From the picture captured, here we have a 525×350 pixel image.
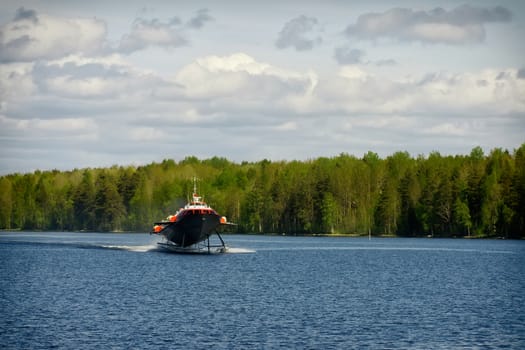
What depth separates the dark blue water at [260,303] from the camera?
49875mm

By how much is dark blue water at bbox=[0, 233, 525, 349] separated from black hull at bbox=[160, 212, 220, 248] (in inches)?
422

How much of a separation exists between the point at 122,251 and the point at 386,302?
7861cm

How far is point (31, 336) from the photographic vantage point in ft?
164

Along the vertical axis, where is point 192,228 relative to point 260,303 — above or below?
above

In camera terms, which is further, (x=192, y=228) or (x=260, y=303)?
(x=192, y=228)

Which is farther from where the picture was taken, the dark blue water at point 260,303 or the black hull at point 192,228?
the black hull at point 192,228

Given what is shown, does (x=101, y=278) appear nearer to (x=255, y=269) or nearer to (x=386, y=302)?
(x=255, y=269)

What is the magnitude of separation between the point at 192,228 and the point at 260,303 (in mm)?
62175

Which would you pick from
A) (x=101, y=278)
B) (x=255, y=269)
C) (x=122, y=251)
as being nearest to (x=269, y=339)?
(x=101, y=278)

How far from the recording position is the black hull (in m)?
125

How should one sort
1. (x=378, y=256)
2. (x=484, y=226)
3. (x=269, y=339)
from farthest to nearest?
1. (x=484, y=226)
2. (x=378, y=256)
3. (x=269, y=339)

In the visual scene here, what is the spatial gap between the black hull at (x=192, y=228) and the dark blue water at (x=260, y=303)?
10.7m

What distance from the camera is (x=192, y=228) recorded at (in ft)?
419

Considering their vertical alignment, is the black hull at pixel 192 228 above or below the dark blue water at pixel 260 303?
above
